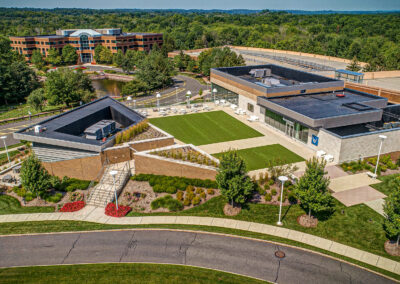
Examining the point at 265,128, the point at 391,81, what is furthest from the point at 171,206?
the point at 391,81

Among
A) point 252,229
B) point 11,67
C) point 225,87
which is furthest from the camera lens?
point 11,67

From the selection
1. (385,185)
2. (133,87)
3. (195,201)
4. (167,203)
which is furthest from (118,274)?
(133,87)

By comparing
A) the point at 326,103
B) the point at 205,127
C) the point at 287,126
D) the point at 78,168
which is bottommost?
the point at 205,127

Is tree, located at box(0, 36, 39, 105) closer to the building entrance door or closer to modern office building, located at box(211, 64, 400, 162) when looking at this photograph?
modern office building, located at box(211, 64, 400, 162)

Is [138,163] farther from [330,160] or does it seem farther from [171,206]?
[330,160]

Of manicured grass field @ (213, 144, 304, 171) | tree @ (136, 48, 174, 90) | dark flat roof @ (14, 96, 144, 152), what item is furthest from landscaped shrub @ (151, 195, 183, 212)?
tree @ (136, 48, 174, 90)

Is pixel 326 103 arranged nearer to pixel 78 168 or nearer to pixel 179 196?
pixel 179 196
